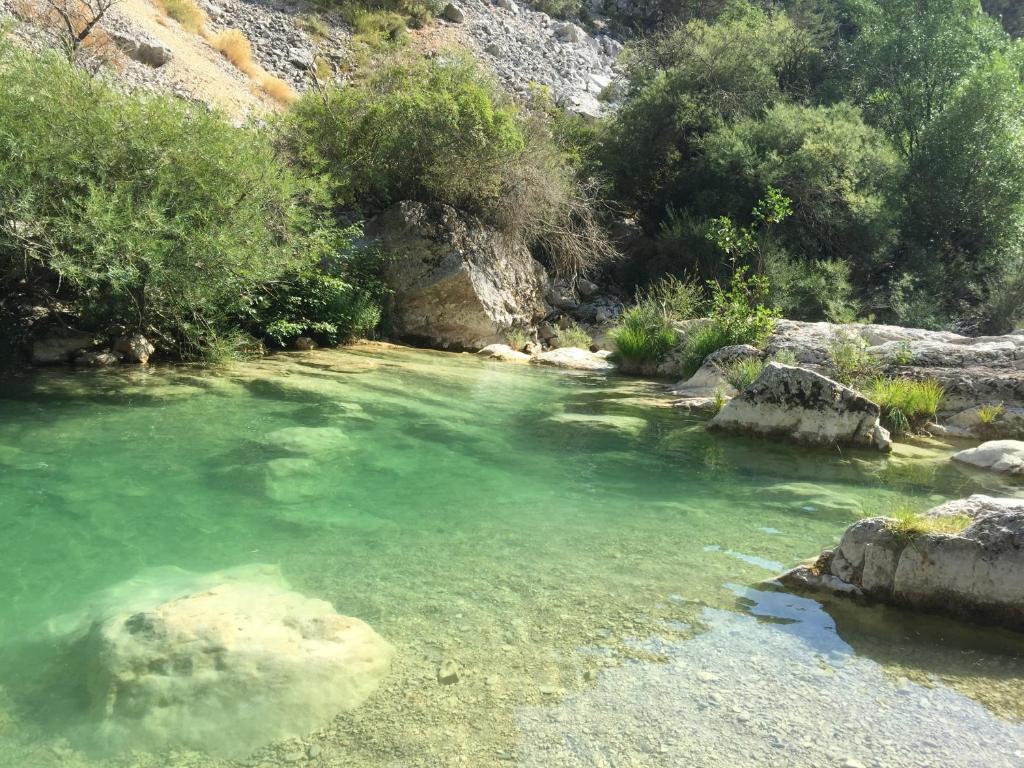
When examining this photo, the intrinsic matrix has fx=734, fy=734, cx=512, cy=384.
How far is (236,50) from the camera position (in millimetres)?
24859

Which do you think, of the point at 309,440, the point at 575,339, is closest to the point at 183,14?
the point at 575,339

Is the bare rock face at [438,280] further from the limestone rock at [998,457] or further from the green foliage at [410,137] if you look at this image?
the limestone rock at [998,457]

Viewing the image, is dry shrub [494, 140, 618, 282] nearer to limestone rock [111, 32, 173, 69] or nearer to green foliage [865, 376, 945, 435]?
green foliage [865, 376, 945, 435]

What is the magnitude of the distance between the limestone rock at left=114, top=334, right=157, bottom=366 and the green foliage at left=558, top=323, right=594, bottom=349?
9022mm

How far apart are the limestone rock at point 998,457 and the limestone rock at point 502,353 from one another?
8553mm

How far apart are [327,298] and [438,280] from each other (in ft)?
9.13

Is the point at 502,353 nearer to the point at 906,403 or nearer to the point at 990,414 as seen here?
the point at 906,403

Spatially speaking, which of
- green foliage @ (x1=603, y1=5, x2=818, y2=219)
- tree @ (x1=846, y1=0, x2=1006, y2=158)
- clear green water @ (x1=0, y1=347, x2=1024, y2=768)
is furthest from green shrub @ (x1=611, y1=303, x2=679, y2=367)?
tree @ (x1=846, y1=0, x2=1006, y2=158)

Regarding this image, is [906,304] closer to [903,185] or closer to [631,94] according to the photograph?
[903,185]

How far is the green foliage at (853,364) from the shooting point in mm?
9497

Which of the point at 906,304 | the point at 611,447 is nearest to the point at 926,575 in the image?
the point at 611,447

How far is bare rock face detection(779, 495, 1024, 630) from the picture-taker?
3.49 m

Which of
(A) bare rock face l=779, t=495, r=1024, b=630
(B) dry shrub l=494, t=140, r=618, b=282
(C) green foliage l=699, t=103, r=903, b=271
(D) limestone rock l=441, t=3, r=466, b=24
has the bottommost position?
(A) bare rock face l=779, t=495, r=1024, b=630

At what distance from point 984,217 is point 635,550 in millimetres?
18995
